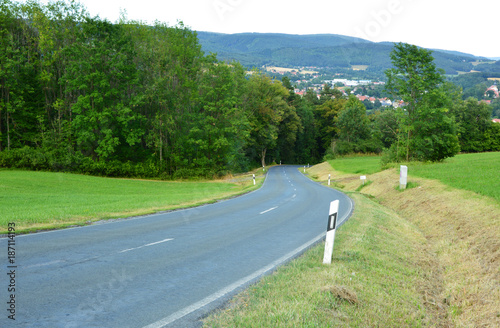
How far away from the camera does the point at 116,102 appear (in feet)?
152

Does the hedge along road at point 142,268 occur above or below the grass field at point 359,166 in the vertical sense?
above

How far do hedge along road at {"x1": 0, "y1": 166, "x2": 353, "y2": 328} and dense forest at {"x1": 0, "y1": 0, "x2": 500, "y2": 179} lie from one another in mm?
31813

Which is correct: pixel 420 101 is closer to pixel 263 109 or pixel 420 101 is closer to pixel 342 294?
pixel 342 294

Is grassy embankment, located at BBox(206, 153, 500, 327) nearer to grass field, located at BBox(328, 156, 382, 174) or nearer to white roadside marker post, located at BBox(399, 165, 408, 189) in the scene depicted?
white roadside marker post, located at BBox(399, 165, 408, 189)

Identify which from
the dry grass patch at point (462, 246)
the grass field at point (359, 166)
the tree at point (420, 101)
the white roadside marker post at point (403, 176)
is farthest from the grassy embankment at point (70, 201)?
the grass field at point (359, 166)

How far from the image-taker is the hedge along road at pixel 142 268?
4.35 meters

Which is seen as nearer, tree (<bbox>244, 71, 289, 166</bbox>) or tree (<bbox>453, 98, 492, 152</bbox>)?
tree (<bbox>244, 71, 289, 166</bbox>)

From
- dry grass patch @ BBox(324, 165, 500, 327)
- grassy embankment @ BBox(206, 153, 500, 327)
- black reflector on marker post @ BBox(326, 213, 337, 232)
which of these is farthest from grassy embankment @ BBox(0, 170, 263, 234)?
dry grass patch @ BBox(324, 165, 500, 327)

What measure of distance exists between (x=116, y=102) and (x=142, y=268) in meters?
44.0

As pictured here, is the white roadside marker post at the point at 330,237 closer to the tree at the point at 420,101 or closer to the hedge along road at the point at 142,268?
the hedge along road at the point at 142,268

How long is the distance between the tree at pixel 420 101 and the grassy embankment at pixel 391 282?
2522 centimetres

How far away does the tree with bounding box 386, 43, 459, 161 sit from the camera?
115ft

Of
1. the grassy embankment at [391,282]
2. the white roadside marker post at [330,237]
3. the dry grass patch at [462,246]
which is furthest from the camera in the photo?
the white roadside marker post at [330,237]

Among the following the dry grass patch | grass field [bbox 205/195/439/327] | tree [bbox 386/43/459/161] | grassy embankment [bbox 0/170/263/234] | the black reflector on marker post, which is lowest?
grassy embankment [bbox 0/170/263/234]
